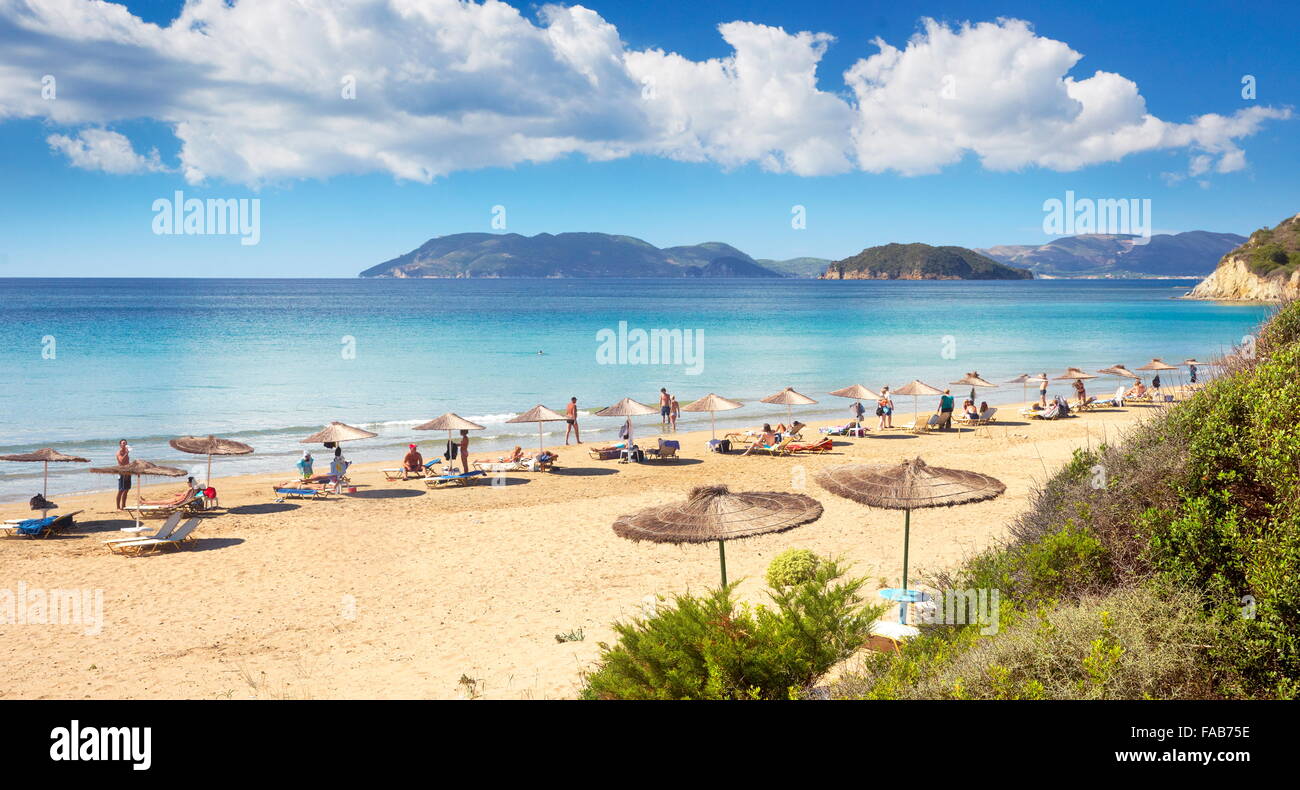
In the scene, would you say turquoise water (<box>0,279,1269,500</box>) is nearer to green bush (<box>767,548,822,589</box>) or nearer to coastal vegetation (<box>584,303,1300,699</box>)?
coastal vegetation (<box>584,303,1300,699</box>)

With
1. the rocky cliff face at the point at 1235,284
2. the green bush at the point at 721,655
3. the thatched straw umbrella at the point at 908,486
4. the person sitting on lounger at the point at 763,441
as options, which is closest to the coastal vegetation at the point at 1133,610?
the green bush at the point at 721,655

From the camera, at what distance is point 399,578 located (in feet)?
39.9

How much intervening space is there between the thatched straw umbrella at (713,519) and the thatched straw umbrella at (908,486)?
0.76 metres

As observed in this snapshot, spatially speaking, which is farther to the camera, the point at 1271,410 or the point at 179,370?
the point at 179,370

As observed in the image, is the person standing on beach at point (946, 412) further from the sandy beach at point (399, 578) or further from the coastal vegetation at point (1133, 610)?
the coastal vegetation at point (1133, 610)

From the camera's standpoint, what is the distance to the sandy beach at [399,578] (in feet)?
28.3

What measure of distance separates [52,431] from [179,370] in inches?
667

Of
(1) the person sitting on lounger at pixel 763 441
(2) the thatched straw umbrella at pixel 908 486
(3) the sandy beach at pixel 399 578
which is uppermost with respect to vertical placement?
(2) the thatched straw umbrella at pixel 908 486

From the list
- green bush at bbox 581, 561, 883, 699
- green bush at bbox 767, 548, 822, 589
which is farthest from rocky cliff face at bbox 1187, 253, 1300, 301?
green bush at bbox 581, 561, 883, 699

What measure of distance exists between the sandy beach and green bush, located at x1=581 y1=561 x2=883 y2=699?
2105 millimetres

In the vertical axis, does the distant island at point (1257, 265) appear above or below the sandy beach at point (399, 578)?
above
